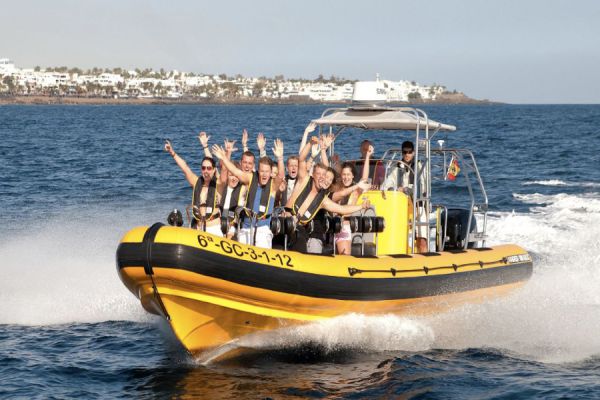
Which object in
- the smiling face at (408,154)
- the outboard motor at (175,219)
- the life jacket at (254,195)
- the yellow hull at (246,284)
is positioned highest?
the smiling face at (408,154)

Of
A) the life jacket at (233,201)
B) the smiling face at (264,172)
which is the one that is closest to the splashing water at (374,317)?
the life jacket at (233,201)

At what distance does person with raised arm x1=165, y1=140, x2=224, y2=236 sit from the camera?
335 inches

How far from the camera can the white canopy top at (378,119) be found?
916 cm

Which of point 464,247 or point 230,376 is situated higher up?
point 464,247

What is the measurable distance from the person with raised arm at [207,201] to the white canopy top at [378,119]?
4.29 feet

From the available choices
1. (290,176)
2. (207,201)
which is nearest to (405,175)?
(290,176)

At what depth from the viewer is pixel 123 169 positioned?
25.5 metres

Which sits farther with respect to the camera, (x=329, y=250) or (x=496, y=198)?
(x=496, y=198)

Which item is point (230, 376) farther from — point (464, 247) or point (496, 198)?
point (496, 198)

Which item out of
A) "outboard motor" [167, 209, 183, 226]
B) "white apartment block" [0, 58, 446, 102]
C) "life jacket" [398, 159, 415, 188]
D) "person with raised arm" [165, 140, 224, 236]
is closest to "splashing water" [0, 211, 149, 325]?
"person with raised arm" [165, 140, 224, 236]

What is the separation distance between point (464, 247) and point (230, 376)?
3.51 metres

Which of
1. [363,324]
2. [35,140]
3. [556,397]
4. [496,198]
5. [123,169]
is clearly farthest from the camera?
[35,140]

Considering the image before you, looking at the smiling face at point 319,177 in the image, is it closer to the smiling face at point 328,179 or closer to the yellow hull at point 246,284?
the smiling face at point 328,179

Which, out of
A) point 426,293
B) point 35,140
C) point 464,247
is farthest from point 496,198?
point 35,140
